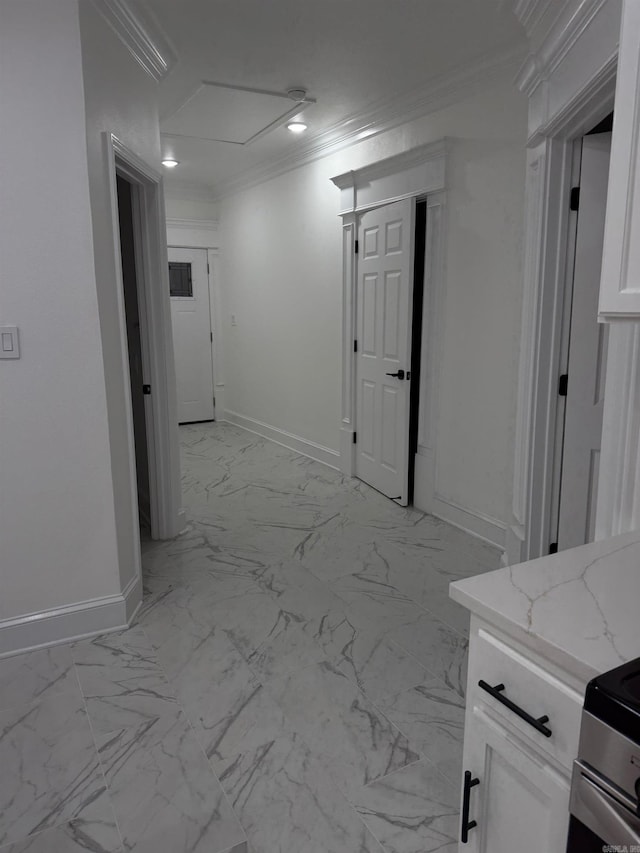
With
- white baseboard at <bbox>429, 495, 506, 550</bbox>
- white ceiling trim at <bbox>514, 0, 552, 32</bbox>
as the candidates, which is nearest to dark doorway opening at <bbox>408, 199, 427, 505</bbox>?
white baseboard at <bbox>429, 495, 506, 550</bbox>

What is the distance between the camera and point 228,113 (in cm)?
413

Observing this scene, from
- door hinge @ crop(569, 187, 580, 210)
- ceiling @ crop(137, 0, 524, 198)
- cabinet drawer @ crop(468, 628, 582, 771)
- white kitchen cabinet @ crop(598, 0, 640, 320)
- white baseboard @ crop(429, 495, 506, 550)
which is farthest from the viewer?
white baseboard @ crop(429, 495, 506, 550)

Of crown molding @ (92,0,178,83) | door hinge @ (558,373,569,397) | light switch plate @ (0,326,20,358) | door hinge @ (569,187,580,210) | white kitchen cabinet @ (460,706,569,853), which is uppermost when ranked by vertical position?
crown molding @ (92,0,178,83)

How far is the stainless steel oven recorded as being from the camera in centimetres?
86

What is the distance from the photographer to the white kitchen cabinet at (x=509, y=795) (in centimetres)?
104

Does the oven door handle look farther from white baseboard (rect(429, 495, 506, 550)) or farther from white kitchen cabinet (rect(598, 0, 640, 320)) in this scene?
white baseboard (rect(429, 495, 506, 550))

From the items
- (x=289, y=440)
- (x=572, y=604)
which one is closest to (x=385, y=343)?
(x=289, y=440)

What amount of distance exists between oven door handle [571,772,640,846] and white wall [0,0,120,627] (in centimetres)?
211

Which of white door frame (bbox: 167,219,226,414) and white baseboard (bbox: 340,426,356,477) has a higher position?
white door frame (bbox: 167,219,226,414)

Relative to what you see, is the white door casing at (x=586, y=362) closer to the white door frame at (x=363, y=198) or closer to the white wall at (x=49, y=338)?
the white door frame at (x=363, y=198)

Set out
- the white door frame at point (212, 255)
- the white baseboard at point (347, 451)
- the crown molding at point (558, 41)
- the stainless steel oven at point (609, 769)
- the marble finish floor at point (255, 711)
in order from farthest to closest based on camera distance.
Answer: the white door frame at point (212, 255) → the white baseboard at point (347, 451) → the crown molding at point (558, 41) → the marble finish floor at point (255, 711) → the stainless steel oven at point (609, 769)

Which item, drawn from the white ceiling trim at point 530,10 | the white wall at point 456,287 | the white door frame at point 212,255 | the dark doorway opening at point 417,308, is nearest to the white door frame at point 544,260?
the white ceiling trim at point 530,10

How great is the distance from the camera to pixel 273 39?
300 centimetres

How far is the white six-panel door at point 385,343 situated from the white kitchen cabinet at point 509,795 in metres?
3.01
